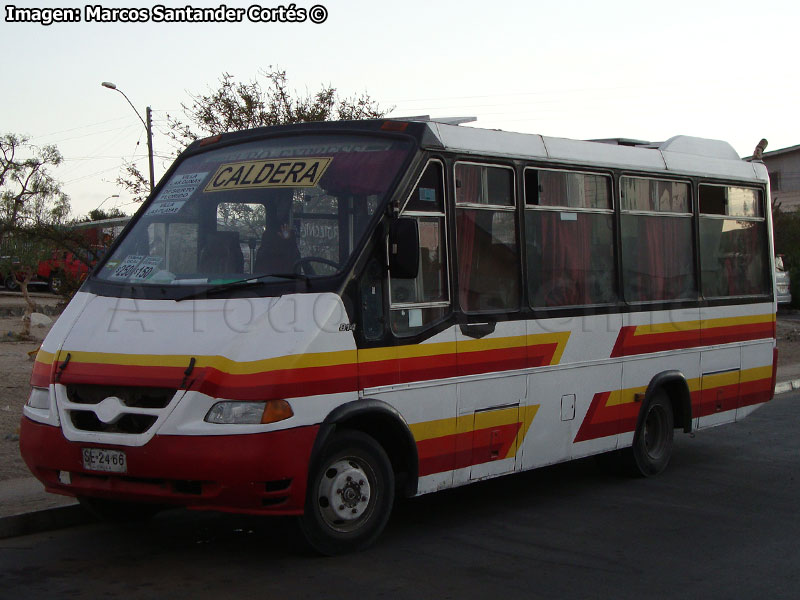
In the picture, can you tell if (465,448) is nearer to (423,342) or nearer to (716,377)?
(423,342)

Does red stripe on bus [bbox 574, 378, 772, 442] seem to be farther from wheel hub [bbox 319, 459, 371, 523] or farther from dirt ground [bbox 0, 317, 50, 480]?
dirt ground [bbox 0, 317, 50, 480]

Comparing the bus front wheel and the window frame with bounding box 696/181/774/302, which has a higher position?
the window frame with bounding box 696/181/774/302

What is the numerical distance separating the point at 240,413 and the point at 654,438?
195 inches

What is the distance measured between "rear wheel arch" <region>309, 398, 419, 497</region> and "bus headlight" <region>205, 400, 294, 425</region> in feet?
1.27

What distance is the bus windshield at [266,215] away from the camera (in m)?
6.80

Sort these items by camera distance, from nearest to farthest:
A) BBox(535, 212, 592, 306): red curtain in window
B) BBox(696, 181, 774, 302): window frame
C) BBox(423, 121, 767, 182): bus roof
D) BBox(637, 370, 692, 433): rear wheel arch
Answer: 1. BBox(423, 121, 767, 182): bus roof
2. BBox(535, 212, 592, 306): red curtain in window
3. BBox(637, 370, 692, 433): rear wheel arch
4. BBox(696, 181, 774, 302): window frame

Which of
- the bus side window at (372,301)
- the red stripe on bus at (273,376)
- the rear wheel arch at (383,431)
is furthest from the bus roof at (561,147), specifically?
the rear wheel arch at (383,431)

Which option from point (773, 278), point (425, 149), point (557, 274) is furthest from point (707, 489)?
point (425, 149)

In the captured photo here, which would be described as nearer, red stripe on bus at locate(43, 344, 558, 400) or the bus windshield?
red stripe on bus at locate(43, 344, 558, 400)

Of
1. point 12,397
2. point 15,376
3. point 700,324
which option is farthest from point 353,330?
point 15,376

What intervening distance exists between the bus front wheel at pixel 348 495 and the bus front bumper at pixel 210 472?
0.21 m

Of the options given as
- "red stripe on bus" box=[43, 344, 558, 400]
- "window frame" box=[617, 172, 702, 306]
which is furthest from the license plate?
"window frame" box=[617, 172, 702, 306]

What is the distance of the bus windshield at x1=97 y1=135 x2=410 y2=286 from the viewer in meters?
6.80

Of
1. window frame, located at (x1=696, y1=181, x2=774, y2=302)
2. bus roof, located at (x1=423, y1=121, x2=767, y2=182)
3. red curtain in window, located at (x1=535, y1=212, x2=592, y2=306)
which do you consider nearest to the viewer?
bus roof, located at (x1=423, y1=121, x2=767, y2=182)
